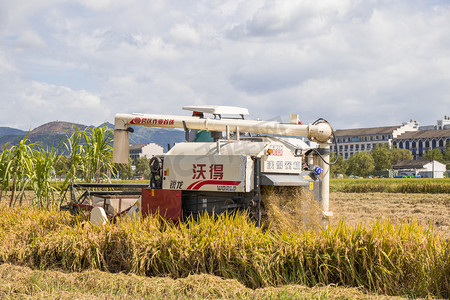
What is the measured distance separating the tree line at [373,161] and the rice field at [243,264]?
8163 cm

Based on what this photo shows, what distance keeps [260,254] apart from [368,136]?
134938 millimetres

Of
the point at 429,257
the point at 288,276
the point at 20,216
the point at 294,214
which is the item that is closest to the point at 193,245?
the point at 288,276

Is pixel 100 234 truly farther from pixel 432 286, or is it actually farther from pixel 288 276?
pixel 432 286

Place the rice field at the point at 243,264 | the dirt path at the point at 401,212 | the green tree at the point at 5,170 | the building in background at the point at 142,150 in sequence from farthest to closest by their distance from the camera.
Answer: the building in background at the point at 142,150, the green tree at the point at 5,170, the dirt path at the point at 401,212, the rice field at the point at 243,264

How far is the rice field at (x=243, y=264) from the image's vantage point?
212 inches

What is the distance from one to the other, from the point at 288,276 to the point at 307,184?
2.01 metres

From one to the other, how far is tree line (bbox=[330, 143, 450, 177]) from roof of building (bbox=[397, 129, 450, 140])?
47.1 ft

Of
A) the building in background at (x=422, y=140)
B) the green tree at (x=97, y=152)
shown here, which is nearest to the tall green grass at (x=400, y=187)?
the green tree at (x=97, y=152)

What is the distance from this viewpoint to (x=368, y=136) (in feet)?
442

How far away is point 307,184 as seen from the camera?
7438 mm

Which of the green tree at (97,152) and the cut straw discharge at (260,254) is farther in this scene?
the green tree at (97,152)

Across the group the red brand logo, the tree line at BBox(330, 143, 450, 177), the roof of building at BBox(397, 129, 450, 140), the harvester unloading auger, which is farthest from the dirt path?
the roof of building at BBox(397, 129, 450, 140)

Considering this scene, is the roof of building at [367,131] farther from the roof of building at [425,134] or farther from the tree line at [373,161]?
the tree line at [373,161]

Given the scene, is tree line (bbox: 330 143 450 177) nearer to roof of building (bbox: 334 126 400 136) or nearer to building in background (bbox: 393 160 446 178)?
building in background (bbox: 393 160 446 178)
